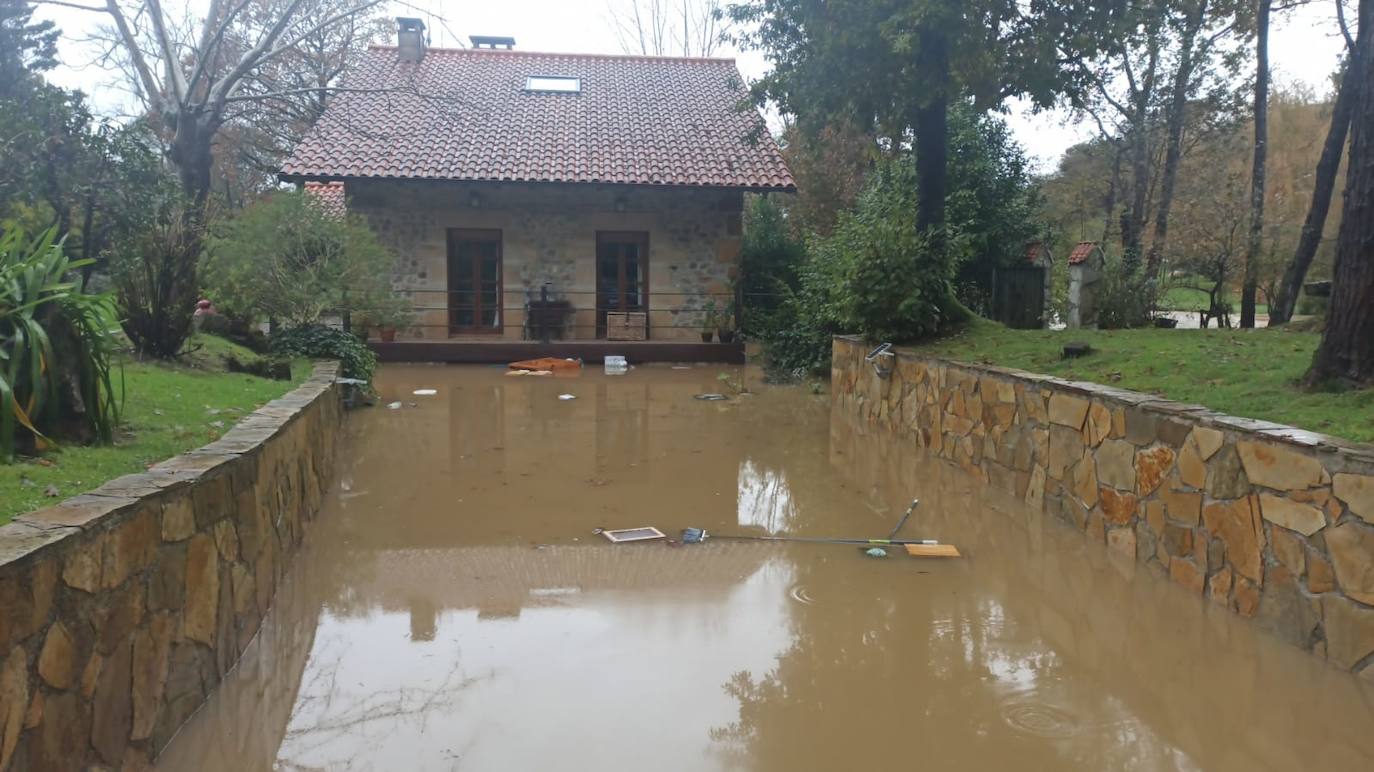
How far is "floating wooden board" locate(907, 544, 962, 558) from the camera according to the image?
551 cm

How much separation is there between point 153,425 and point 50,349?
916 mm

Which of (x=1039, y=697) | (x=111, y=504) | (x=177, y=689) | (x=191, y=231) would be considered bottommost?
(x=1039, y=697)

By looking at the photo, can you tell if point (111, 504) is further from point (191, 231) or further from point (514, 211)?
point (514, 211)

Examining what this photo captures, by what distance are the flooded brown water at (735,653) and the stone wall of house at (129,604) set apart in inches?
9.2

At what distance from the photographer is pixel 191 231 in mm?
8453

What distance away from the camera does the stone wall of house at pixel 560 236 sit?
1727cm

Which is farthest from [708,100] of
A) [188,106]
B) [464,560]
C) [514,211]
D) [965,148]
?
[464,560]

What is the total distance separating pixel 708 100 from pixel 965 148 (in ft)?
22.8

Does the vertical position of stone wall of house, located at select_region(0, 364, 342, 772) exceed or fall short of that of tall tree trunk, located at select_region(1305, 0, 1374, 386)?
it falls short

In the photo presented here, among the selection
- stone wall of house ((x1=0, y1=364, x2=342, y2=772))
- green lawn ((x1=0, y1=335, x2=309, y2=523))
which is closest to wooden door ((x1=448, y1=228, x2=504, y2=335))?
green lawn ((x1=0, y1=335, x2=309, y2=523))

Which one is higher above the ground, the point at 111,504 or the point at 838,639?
the point at 111,504

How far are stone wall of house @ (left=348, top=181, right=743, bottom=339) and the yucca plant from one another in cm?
1266

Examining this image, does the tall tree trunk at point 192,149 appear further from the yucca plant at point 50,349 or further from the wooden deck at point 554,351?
the yucca plant at point 50,349

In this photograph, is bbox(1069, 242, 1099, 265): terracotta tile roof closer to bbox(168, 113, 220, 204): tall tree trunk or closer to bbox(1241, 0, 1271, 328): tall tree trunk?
bbox(1241, 0, 1271, 328): tall tree trunk
